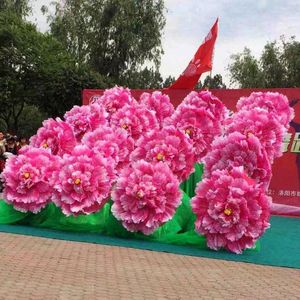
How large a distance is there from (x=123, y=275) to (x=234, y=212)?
2.44m

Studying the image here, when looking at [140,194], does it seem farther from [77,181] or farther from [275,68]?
[275,68]

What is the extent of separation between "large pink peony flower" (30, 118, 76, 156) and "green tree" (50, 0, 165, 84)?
2129 cm

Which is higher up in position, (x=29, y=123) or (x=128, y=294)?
(x=29, y=123)

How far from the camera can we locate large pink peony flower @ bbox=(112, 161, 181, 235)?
8.23 metres

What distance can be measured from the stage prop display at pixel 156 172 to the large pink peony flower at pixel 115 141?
0.02 metres

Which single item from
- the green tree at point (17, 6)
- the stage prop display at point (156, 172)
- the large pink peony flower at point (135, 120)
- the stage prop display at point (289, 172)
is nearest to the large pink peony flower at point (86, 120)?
the stage prop display at point (156, 172)

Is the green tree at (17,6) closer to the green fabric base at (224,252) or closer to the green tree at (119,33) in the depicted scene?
the green tree at (119,33)

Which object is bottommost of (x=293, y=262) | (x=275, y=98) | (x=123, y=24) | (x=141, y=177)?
(x=293, y=262)

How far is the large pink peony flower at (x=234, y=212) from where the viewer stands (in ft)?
25.4

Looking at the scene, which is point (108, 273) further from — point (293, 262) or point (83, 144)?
point (83, 144)

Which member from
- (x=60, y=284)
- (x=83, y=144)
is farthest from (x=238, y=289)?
(x=83, y=144)

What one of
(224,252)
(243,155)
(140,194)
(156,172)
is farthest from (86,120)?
(224,252)

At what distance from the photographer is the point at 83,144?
939 centimetres

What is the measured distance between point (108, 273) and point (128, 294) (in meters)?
0.90
